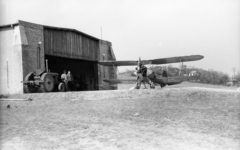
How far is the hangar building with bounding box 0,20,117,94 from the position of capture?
17.6 m

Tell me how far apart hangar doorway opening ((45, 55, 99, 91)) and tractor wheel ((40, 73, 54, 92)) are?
8921 millimetres

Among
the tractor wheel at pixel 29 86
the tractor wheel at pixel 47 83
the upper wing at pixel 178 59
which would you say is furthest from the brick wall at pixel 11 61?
the upper wing at pixel 178 59

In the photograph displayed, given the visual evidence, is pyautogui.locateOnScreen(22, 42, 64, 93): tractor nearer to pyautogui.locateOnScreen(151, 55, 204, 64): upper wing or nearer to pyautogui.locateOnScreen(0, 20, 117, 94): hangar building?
pyautogui.locateOnScreen(0, 20, 117, 94): hangar building

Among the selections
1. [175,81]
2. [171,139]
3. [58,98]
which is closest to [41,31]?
[58,98]

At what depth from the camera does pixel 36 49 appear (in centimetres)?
1888

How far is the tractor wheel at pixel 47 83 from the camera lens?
52.3 ft

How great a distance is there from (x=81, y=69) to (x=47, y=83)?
1273 centimetres

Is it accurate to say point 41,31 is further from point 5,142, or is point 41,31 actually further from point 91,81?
point 5,142

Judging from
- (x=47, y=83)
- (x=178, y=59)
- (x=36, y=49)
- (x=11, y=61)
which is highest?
(x=36, y=49)

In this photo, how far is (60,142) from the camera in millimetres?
5242

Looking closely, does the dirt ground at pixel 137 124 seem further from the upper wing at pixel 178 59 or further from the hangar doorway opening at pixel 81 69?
the hangar doorway opening at pixel 81 69

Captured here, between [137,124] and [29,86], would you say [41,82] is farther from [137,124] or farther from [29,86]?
[137,124]

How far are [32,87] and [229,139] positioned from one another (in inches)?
584

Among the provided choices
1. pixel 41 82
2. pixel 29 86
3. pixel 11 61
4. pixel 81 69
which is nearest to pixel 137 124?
pixel 41 82
